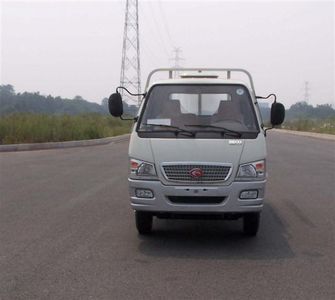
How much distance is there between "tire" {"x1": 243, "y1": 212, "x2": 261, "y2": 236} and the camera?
7.27 metres

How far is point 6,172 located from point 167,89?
8423mm

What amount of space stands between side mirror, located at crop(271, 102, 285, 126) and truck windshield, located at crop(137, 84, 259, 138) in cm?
38

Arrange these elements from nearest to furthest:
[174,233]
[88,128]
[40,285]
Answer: [40,285], [174,233], [88,128]

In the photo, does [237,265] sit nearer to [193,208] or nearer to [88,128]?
[193,208]

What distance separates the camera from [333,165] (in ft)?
59.7

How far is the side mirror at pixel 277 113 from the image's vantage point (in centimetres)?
777

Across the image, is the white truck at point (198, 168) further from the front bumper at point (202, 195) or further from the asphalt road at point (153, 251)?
the asphalt road at point (153, 251)

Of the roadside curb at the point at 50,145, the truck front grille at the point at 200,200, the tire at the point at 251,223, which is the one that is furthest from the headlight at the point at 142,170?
the roadside curb at the point at 50,145

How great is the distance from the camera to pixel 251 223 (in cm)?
735

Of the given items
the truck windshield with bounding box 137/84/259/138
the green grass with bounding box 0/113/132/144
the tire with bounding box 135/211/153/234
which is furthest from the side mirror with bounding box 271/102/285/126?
the green grass with bounding box 0/113/132/144

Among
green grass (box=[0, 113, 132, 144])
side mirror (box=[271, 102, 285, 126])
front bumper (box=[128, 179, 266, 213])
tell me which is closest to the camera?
front bumper (box=[128, 179, 266, 213])

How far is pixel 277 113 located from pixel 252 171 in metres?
1.31

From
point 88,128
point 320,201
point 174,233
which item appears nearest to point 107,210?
point 174,233

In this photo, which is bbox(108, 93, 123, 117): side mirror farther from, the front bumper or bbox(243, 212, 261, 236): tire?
bbox(243, 212, 261, 236): tire
